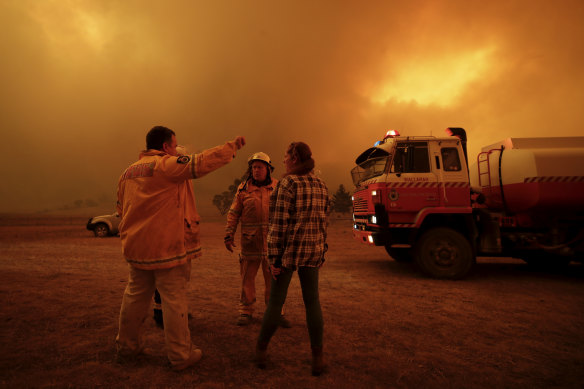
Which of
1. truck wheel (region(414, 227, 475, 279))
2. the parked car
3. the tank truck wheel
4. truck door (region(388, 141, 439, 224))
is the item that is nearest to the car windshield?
truck door (region(388, 141, 439, 224))

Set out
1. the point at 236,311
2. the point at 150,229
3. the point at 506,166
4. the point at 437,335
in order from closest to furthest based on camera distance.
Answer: the point at 150,229
the point at 437,335
the point at 236,311
the point at 506,166

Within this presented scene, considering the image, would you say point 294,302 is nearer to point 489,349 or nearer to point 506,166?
point 489,349

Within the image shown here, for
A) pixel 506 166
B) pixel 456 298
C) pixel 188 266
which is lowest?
pixel 456 298

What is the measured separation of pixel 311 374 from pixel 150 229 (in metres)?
1.86

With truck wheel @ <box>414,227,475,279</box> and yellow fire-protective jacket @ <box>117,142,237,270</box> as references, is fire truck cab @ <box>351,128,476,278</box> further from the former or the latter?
yellow fire-protective jacket @ <box>117,142,237,270</box>

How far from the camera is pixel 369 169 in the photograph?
726cm

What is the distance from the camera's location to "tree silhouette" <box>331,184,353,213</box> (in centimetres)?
5712

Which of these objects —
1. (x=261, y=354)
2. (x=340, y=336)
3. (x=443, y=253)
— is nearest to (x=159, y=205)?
(x=261, y=354)

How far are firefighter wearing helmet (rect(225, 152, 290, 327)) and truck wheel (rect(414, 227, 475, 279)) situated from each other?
4.07 meters

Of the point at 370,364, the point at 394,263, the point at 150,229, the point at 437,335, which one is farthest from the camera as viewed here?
the point at 394,263

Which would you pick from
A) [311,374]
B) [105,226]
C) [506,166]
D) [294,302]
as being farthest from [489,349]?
[105,226]

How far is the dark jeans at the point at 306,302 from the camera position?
2455 mm

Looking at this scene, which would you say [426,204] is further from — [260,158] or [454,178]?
[260,158]

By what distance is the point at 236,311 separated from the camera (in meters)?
4.20
